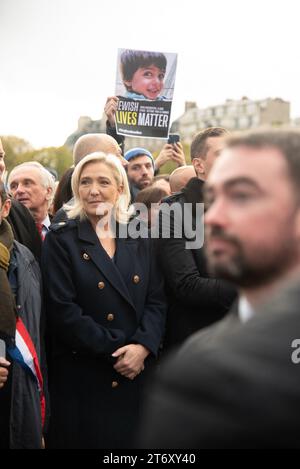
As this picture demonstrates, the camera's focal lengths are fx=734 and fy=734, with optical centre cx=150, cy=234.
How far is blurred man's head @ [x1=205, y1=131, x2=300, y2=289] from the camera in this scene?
1.47 metres

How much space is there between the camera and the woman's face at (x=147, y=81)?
280 inches

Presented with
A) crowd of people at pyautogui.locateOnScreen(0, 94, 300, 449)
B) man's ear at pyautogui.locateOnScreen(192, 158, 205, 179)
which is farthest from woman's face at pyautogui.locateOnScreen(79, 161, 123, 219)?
man's ear at pyautogui.locateOnScreen(192, 158, 205, 179)

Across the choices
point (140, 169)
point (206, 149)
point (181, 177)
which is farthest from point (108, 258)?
point (140, 169)

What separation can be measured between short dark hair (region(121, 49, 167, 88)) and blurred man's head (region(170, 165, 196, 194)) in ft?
4.53

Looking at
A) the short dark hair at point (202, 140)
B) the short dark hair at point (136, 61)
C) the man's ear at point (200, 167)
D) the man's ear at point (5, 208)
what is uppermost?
the short dark hair at point (136, 61)

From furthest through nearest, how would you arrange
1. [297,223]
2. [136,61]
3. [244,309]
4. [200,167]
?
[136,61] → [200,167] → [244,309] → [297,223]

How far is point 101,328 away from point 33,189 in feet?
5.50

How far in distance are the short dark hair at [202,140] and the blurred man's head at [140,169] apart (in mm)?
2013

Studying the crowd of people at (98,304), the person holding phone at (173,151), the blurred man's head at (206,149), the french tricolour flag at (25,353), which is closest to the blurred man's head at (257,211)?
the crowd of people at (98,304)

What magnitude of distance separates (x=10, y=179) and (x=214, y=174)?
4.25m

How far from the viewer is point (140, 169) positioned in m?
6.91

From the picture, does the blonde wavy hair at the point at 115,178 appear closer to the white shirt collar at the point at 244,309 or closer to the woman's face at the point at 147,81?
the woman's face at the point at 147,81

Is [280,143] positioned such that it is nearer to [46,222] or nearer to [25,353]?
[25,353]
